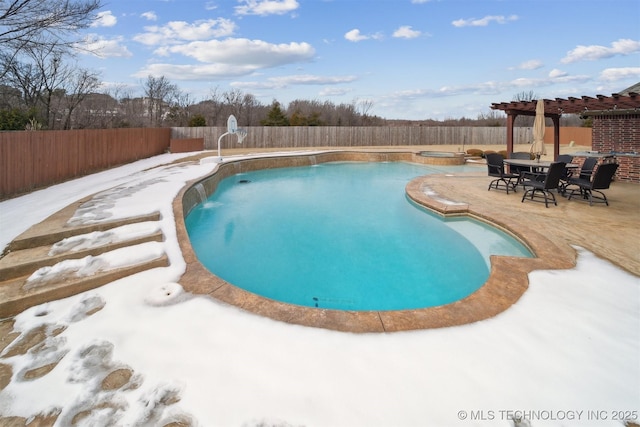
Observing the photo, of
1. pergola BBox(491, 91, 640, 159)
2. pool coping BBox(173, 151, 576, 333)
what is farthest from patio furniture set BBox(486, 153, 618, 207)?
pool coping BBox(173, 151, 576, 333)

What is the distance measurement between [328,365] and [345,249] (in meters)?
3.04

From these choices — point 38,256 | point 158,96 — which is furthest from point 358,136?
point 38,256

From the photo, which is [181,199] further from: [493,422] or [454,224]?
[493,422]

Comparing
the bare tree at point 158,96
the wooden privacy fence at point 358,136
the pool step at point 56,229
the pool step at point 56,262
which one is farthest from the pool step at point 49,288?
the bare tree at point 158,96

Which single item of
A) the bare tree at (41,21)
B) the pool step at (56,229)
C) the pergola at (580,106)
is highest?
the bare tree at (41,21)

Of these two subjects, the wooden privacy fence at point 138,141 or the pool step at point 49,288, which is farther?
the wooden privacy fence at point 138,141

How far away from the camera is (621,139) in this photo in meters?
8.19

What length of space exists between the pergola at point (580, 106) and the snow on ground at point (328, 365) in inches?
227

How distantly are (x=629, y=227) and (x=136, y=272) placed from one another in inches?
236

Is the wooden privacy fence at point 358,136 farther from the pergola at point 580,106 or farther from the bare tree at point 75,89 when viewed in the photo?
the pergola at point 580,106

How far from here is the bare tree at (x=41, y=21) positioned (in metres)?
8.10

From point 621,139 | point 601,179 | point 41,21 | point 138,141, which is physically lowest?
point 601,179

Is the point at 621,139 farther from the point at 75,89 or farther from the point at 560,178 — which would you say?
the point at 75,89

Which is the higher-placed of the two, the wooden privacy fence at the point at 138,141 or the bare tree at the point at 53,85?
the bare tree at the point at 53,85
